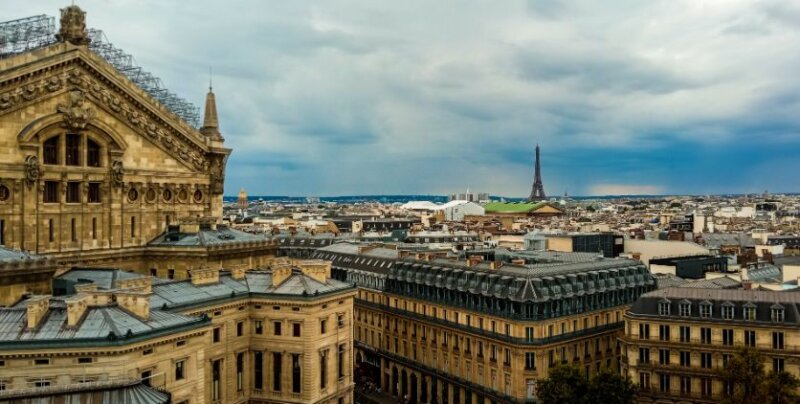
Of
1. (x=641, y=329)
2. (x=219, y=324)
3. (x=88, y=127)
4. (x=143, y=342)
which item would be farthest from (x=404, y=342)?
(x=143, y=342)

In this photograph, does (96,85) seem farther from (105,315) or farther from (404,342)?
(404,342)

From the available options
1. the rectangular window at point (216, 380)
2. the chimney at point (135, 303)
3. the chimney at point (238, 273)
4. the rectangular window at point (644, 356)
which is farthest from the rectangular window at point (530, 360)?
the chimney at point (135, 303)

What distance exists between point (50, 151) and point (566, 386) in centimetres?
5112

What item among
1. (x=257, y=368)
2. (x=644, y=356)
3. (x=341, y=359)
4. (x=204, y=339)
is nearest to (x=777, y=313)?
(x=644, y=356)

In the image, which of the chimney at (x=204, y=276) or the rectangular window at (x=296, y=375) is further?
the rectangular window at (x=296, y=375)

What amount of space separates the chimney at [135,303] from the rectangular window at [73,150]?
23.7 metres

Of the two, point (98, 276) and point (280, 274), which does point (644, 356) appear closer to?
point (280, 274)

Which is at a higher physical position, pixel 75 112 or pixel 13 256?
pixel 75 112

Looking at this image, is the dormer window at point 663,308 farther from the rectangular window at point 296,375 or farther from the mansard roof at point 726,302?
the rectangular window at point 296,375

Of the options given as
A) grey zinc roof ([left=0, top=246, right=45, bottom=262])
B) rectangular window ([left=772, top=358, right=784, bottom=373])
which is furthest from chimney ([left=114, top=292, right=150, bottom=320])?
rectangular window ([left=772, top=358, right=784, bottom=373])

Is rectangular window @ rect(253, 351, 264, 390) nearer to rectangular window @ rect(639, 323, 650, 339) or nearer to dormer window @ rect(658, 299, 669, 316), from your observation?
rectangular window @ rect(639, 323, 650, 339)

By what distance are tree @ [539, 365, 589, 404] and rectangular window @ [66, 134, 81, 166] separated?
48.3m

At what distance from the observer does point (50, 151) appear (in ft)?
223

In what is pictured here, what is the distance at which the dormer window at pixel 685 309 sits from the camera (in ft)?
257
